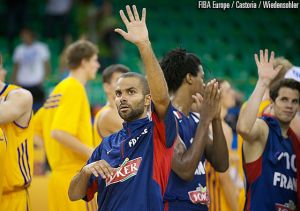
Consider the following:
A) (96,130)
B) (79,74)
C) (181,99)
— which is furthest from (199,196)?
(79,74)

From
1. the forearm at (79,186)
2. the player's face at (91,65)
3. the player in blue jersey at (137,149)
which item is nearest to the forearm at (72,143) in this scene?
the player's face at (91,65)

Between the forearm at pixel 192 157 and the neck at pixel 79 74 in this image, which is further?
the neck at pixel 79 74

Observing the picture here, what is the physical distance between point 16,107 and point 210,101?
5.17 ft

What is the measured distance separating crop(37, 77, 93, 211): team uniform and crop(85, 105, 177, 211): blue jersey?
2.08 meters

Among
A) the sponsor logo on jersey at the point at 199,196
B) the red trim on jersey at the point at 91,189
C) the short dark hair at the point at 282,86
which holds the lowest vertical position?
the sponsor logo on jersey at the point at 199,196

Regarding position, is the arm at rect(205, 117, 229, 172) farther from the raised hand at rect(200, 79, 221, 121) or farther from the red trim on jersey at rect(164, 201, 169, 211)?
the red trim on jersey at rect(164, 201, 169, 211)

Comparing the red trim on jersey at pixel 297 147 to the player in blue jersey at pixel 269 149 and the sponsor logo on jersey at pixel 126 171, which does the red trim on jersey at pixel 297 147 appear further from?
the sponsor logo on jersey at pixel 126 171

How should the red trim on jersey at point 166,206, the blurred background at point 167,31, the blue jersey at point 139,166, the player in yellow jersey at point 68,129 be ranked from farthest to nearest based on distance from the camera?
1. the blurred background at point 167,31
2. the player in yellow jersey at point 68,129
3. the red trim on jersey at point 166,206
4. the blue jersey at point 139,166

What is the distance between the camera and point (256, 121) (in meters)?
6.18

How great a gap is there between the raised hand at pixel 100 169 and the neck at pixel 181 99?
1.25 metres

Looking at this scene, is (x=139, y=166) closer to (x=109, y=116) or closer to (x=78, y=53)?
(x=109, y=116)

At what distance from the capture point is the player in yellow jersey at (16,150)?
589 cm

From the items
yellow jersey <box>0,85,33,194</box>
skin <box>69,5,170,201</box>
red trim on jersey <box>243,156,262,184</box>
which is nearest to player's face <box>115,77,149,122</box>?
skin <box>69,5,170,201</box>

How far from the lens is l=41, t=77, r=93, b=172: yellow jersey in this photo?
283 inches
